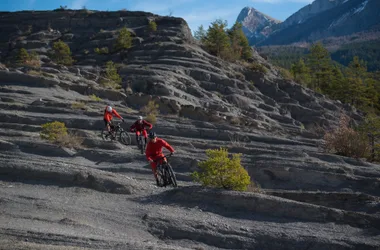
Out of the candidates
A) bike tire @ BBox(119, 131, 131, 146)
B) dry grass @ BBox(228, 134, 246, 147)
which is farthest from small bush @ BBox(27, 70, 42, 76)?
dry grass @ BBox(228, 134, 246, 147)

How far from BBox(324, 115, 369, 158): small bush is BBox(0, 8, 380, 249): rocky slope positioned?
117cm

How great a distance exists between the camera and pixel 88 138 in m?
16.9

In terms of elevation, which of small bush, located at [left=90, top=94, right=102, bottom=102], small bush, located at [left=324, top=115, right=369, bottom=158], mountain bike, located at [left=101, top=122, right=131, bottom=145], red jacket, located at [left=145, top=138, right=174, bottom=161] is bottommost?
small bush, located at [left=324, top=115, right=369, bottom=158]

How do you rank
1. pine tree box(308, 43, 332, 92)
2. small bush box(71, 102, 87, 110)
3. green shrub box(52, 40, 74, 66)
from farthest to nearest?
pine tree box(308, 43, 332, 92), green shrub box(52, 40, 74, 66), small bush box(71, 102, 87, 110)

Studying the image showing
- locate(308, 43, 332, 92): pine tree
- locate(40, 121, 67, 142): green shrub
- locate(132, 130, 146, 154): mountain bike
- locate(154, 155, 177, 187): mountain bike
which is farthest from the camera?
locate(308, 43, 332, 92): pine tree

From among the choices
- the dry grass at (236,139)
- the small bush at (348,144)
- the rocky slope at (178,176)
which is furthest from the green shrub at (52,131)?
the small bush at (348,144)

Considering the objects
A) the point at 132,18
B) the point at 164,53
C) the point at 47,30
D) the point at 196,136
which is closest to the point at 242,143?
the point at 196,136

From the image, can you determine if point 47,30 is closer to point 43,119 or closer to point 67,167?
point 43,119

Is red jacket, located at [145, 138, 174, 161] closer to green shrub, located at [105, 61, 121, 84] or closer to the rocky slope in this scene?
the rocky slope

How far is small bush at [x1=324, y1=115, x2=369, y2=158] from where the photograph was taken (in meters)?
17.5

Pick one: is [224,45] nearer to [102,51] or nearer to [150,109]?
[102,51]

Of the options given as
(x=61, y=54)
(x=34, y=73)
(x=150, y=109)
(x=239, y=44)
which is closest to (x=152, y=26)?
(x=239, y=44)

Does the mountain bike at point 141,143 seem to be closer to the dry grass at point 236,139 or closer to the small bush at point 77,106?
the dry grass at point 236,139

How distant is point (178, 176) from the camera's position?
13922mm
